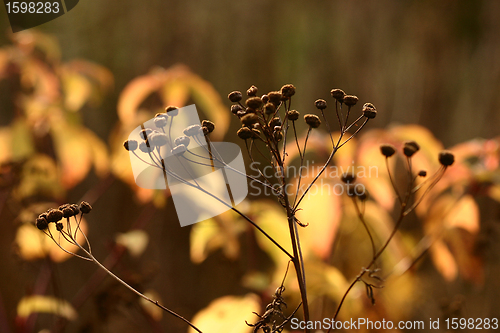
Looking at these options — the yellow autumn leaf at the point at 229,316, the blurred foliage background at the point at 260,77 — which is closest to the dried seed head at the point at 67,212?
the yellow autumn leaf at the point at 229,316

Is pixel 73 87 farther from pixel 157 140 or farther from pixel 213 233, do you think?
pixel 157 140

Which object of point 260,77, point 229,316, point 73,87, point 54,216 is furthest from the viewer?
point 260,77

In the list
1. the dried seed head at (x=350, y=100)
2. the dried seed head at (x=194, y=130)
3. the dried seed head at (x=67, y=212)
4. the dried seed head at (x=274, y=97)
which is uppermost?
the dried seed head at (x=274, y=97)

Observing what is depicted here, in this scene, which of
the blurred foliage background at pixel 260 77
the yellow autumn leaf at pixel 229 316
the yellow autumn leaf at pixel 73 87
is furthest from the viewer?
the blurred foliage background at pixel 260 77

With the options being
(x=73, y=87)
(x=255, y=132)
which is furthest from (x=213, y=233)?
(x=73, y=87)

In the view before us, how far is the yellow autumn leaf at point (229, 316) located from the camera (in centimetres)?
36

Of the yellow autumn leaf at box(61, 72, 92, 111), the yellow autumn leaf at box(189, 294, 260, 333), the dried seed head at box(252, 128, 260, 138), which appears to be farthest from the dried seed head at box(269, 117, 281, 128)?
the yellow autumn leaf at box(61, 72, 92, 111)

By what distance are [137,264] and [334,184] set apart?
699 millimetres

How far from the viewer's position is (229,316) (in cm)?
39

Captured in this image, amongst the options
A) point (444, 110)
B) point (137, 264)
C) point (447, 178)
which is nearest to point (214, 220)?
point (447, 178)

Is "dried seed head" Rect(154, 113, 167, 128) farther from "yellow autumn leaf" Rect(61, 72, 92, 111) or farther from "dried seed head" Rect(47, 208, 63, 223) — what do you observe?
"yellow autumn leaf" Rect(61, 72, 92, 111)

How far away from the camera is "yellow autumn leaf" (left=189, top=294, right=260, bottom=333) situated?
0.36 metres

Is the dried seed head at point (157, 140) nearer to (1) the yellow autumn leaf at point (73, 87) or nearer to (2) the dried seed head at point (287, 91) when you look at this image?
(2) the dried seed head at point (287, 91)

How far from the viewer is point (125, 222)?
3.13ft
